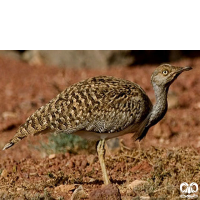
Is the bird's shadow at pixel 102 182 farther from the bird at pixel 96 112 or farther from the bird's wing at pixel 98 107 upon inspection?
the bird's wing at pixel 98 107

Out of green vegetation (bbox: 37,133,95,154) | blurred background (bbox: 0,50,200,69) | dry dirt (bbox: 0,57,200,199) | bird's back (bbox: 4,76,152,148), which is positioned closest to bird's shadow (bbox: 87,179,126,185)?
dry dirt (bbox: 0,57,200,199)

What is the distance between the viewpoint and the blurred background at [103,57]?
11953mm

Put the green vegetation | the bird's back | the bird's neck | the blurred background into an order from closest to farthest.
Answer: the bird's back < the bird's neck < the green vegetation < the blurred background

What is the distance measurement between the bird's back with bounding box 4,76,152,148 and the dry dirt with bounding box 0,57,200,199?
0.57m

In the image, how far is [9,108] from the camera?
31.9 ft

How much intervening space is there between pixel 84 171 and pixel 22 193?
3.72 ft

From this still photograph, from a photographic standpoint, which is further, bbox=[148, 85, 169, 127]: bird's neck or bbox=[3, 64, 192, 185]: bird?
bbox=[148, 85, 169, 127]: bird's neck

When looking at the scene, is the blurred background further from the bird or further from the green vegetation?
the bird

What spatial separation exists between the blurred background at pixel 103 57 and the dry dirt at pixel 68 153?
8.9 inches

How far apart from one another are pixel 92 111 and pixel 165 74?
1004 mm

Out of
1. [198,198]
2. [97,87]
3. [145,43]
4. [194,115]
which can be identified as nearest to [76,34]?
[145,43]

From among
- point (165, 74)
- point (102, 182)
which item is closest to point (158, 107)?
point (165, 74)

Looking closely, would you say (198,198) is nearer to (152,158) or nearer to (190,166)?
(190,166)

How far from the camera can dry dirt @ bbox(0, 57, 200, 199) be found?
5.39 m
